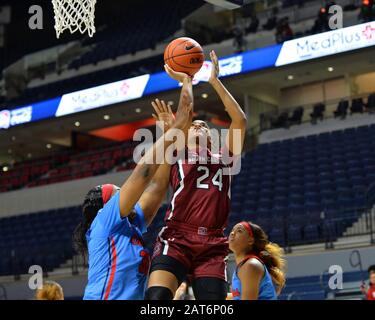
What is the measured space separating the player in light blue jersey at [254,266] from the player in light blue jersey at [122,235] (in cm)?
115

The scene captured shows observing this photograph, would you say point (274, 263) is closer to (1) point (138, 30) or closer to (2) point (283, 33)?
(2) point (283, 33)

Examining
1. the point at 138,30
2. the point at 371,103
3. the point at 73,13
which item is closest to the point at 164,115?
the point at 73,13

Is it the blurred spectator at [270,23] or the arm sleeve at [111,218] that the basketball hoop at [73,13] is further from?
the blurred spectator at [270,23]

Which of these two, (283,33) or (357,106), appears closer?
(357,106)

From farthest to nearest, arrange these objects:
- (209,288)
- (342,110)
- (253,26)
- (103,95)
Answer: (253,26) → (103,95) → (342,110) → (209,288)

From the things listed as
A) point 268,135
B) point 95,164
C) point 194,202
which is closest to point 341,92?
point 268,135

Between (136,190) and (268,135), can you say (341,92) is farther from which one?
(136,190)

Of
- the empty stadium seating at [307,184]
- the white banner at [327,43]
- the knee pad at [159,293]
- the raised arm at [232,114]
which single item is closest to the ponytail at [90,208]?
the knee pad at [159,293]

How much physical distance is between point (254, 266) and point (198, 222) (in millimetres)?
640

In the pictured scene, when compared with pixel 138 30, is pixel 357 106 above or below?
below

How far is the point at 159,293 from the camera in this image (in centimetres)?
395

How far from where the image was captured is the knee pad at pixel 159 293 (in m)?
3.93

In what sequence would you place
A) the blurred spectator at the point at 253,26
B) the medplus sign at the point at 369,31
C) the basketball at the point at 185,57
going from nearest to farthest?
1. the basketball at the point at 185,57
2. the medplus sign at the point at 369,31
3. the blurred spectator at the point at 253,26

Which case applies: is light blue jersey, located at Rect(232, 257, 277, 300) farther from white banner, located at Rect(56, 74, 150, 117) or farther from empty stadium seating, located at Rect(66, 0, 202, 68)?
empty stadium seating, located at Rect(66, 0, 202, 68)
